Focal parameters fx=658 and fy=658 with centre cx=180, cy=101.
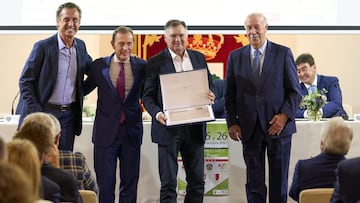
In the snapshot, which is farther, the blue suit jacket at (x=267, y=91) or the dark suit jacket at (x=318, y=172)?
the blue suit jacket at (x=267, y=91)

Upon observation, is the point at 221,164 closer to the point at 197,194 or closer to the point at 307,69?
the point at 197,194

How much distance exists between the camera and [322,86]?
5.85 metres

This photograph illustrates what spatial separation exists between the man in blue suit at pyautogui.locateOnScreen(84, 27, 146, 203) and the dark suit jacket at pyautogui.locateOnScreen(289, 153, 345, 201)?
1.44m

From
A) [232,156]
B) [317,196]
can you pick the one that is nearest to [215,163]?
[232,156]

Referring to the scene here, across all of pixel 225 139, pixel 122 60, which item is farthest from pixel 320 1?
pixel 122 60

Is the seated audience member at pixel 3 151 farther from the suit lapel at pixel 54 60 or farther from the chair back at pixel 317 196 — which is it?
the suit lapel at pixel 54 60

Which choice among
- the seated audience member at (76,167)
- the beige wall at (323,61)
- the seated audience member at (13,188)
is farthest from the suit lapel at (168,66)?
the beige wall at (323,61)

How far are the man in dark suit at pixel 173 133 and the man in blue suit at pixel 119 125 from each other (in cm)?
13

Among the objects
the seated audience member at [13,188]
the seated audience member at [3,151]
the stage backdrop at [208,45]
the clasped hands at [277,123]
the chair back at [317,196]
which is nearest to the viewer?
the seated audience member at [13,188]

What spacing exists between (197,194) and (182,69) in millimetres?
870

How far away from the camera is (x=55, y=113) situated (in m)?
4.43

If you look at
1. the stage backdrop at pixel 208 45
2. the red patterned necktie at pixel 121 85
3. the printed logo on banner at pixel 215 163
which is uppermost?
the stage backdrop at pixel 208 45

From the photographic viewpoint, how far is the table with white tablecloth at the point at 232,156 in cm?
498

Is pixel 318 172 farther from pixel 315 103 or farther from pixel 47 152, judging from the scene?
pixel 315 103
